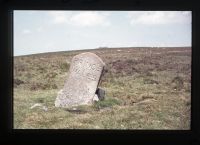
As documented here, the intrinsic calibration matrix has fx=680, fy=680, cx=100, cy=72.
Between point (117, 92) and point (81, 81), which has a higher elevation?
point (81, 81)

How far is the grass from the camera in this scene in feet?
22.9

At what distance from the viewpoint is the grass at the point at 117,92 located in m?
6.96

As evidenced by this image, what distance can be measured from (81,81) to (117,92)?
39 cm

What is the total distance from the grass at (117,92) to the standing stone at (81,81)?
0.05 meters

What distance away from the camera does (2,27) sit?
6.93 metres

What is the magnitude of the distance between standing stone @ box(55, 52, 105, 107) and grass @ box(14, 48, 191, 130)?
54 mm

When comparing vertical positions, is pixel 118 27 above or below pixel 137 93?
above

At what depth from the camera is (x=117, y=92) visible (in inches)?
275

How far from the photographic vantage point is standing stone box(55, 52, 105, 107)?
700cm
